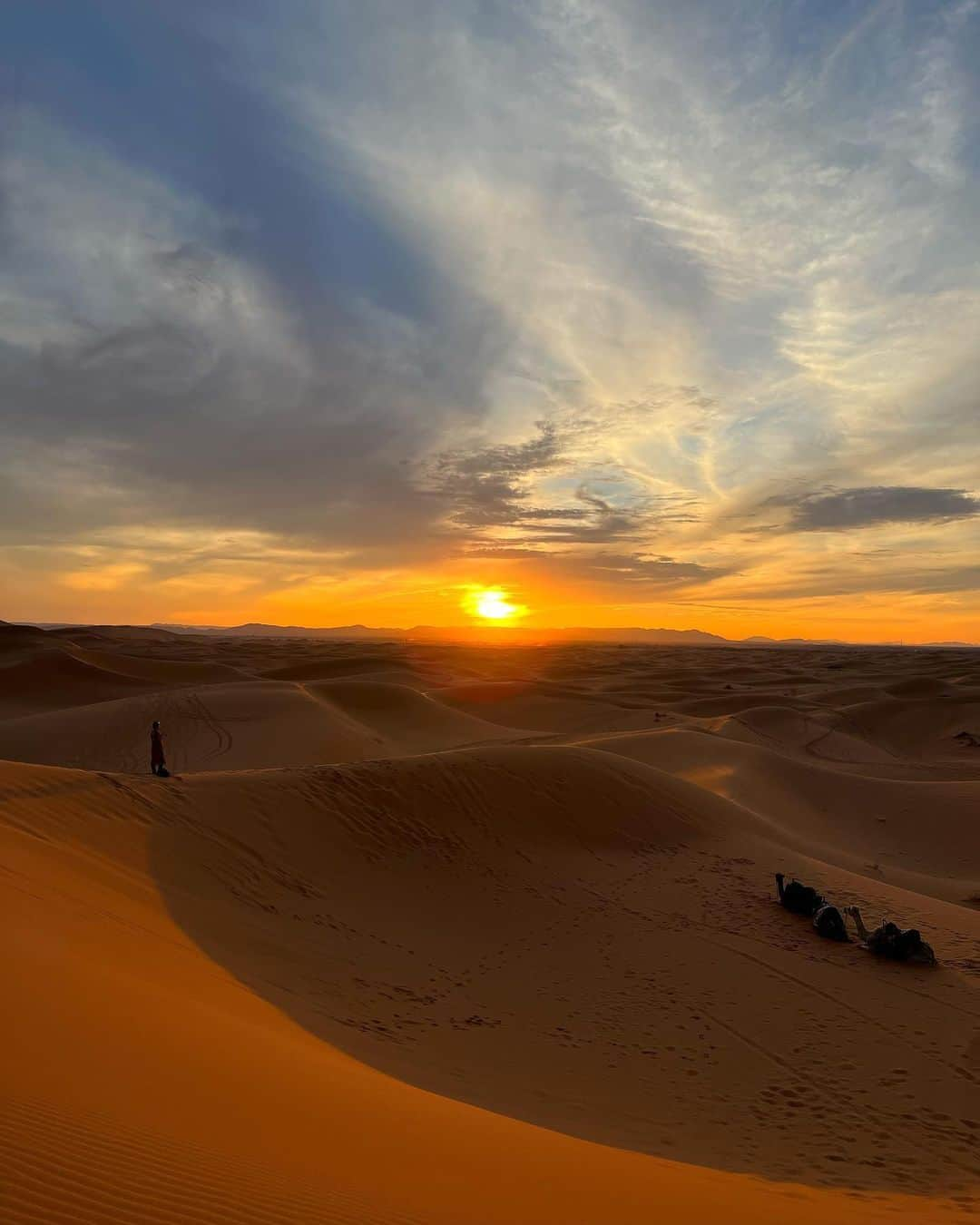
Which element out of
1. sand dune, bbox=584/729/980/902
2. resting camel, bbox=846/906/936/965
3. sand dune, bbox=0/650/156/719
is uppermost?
sand dune, bbox=0/650/156/719

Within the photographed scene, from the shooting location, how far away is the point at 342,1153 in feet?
14.5

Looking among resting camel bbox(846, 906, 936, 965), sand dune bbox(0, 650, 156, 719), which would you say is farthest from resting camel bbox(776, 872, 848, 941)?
sand dune bbox(0, 650, 156, 719)

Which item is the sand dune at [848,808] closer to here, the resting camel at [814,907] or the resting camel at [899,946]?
the resting camel at [814,907]

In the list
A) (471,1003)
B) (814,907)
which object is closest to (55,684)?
(471,1003)

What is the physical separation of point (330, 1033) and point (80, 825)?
17.8 feet

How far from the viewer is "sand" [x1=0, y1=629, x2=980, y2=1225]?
4254 mm

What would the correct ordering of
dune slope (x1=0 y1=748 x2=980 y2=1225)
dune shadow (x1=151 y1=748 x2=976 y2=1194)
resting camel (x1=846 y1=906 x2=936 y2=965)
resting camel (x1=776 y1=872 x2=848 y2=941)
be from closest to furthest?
dune slope (x1=0 y1=748 x2=980 y2=1225) < dune shadow (x1=151 y1=748 x2=976 y2=1194) < resting camel (x1=846 y1=906 x2=936 y2=965) < resting camel (x1=776 y1=872 x2=848 y2=941)

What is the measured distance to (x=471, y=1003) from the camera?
900 cm

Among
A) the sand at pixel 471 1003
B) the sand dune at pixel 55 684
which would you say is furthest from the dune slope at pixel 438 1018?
the sand dune at pixel 55 684

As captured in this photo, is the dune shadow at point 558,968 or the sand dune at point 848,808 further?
the sand dune at point 848,808

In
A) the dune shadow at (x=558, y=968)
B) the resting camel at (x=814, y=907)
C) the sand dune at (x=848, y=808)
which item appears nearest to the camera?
the dune shadow at (x=558, y=968)

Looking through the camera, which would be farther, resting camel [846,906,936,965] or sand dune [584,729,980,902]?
sand dune [584,729,980,902]

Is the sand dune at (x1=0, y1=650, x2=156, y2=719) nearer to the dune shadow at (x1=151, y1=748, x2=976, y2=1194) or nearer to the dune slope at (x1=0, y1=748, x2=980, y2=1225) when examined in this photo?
the dune shadow at (x1=151, y1=748, x2=976, y2=1194)

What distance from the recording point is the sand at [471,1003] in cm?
425
